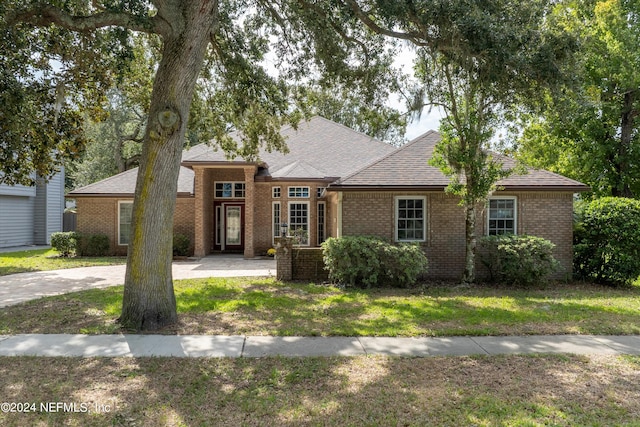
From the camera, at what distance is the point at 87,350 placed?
5.61m

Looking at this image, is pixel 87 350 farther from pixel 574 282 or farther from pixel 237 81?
pixel 574 282

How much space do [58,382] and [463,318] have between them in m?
6.43

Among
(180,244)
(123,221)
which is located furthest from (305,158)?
(123,221)

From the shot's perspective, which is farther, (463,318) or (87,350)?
(463,318)

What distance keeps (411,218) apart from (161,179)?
7859 millimetres

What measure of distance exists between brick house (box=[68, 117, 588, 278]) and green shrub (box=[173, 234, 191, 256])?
427mm

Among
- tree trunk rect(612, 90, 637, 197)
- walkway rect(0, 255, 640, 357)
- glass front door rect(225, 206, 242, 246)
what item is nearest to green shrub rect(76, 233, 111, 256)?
glass front door rect(225, 206, 242, 246)

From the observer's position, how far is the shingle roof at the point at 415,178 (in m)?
11.8

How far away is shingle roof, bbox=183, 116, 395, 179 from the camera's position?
17.5m

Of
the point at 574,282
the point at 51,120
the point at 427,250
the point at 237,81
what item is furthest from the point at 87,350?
the point at 574,282

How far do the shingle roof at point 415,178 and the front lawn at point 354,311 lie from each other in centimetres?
308

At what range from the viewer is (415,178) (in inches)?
477

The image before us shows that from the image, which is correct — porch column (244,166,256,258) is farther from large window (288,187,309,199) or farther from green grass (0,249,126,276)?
green grass (0,249,126,276)

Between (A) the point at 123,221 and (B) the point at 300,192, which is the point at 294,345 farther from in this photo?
(A) the point at 123,221
